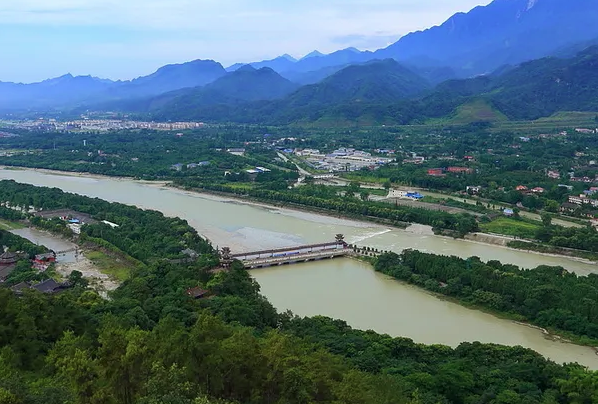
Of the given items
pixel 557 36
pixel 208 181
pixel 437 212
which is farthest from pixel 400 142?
pixel 557 36

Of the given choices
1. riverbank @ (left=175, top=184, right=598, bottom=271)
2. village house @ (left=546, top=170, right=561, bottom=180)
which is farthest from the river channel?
village house @ (left=546, top=170, right=561, bottom=180)

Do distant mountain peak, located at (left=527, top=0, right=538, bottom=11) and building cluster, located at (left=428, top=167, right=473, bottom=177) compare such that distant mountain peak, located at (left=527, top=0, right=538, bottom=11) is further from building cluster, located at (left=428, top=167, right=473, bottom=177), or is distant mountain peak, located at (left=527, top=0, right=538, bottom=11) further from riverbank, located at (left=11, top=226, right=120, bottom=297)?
riverbank, located at (left=11, top=226, right=120, bottom=297)

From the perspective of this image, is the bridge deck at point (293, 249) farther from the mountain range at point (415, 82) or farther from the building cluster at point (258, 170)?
the mountain range at point (415, 82)

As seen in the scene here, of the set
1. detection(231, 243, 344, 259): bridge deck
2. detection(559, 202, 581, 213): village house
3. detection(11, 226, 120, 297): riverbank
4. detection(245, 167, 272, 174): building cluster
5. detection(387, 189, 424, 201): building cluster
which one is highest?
detection(559, 202, 581, 213): village house

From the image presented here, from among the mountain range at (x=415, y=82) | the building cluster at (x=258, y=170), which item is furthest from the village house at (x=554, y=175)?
the mountain range at (x=415, y=82)

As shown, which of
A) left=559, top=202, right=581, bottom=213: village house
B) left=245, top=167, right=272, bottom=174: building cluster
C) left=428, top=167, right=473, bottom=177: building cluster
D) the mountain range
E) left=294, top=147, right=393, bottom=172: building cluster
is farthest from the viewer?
the mountain range

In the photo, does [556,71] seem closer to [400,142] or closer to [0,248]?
[400,142]

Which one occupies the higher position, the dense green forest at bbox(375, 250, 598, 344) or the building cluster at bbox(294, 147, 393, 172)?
the building cluster at bbox(294, 147, 393, 172)

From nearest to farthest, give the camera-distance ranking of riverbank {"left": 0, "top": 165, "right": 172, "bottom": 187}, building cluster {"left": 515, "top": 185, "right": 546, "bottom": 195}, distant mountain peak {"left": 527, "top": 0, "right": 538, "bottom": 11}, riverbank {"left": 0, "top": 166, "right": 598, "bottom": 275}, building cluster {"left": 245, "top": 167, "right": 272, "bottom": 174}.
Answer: riverbank {"left": 0, "top": 166, "right": 598, "bottom": 275} → building cluster {"left": 515, "top": 185, "right": 546, "bottom": 195} → riverbank {"left": 0, "top": 165, "right": 172, "bottom": 187} → building cluster {"left": 245, "top": 167, "right": 272, "bottom": 174} → distant mountain peak {"left": 527, "top": 0, "right": 538, "bottom": 11}

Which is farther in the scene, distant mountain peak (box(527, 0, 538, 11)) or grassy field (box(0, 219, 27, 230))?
distant mountain peak (box(527, 0, 538, 11))
